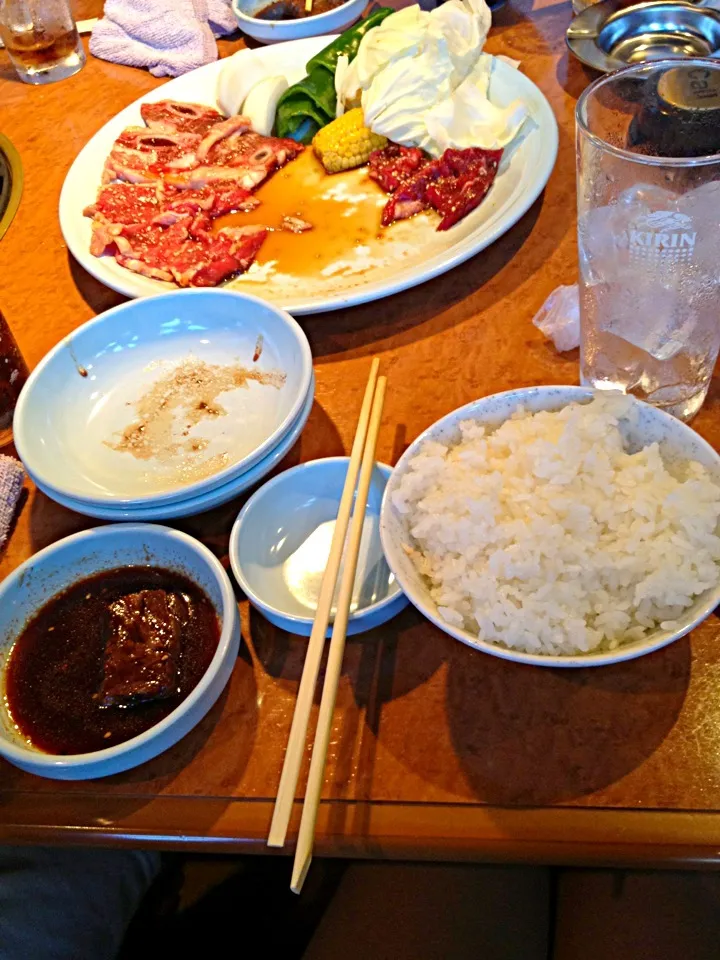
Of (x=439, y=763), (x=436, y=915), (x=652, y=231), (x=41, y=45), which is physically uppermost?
(x=652, y=231)

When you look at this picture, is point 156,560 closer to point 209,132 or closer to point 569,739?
point 569,739

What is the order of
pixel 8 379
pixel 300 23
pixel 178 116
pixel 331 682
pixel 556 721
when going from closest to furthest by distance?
pixel 331 682 < pixel 556 721 < pixel 8 379 < pixel 178 116 < pixel 300 23

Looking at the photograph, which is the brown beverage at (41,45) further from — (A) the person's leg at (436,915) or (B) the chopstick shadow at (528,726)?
(A) the person's leg at (436,915)

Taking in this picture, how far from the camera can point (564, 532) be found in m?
0.92

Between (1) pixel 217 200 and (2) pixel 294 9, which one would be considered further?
(2) pixel 294 9

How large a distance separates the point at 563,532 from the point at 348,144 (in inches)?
55.4

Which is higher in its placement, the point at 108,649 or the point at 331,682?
the point at 331,682

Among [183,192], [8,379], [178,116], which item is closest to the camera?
[8,379]

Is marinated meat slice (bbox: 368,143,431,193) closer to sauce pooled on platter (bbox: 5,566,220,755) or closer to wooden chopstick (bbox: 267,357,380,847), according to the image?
wooden chopstick (bbox: 267,357,380,847)

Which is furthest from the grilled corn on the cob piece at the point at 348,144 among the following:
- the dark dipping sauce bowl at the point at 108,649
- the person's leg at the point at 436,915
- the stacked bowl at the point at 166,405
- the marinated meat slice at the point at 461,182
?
the person's leg at the point at 436,915

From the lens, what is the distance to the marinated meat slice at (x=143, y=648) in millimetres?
1007

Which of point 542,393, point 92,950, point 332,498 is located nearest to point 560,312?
point 542,393

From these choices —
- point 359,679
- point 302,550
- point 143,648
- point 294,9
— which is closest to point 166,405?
point 302,550

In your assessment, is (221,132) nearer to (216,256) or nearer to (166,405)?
(216,256)
